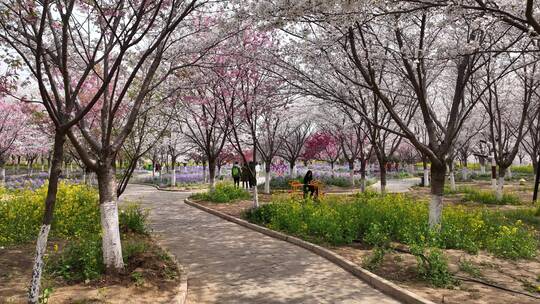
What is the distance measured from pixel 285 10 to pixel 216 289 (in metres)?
4.44

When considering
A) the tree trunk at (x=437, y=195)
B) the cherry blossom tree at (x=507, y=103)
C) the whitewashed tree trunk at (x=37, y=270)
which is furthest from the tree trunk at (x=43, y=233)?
the cherry blossom tree at (x=507, y=103)

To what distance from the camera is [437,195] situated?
871 cm

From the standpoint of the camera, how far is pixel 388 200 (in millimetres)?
11648

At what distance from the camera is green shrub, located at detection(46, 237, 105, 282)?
593 centimetres

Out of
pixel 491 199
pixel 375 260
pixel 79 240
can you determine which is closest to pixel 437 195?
pixel 375 260

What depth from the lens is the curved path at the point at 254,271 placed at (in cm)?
569

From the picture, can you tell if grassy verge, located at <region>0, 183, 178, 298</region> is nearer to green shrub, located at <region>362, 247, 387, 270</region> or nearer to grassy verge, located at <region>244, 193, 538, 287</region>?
green shrub, located at <region>362, 247, 387, 270</region>


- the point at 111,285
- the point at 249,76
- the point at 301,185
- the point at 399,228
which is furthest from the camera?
the point at 301,185

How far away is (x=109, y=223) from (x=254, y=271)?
261 cm

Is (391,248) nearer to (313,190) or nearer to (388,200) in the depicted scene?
(388,200)

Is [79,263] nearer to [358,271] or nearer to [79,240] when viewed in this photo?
[79,240]

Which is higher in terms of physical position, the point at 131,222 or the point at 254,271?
the point at 131,222

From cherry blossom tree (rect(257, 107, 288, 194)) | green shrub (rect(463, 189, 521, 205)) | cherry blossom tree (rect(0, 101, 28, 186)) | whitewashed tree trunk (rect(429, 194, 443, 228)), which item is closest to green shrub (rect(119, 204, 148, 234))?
whitewashed tree trunk (rect(429, 194, 443, 228))

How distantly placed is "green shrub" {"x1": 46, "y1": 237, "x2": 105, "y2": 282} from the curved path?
151 centimetres
